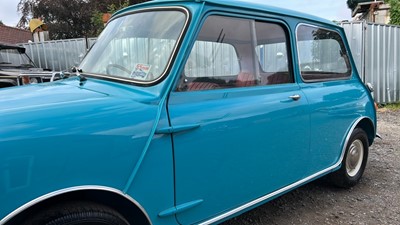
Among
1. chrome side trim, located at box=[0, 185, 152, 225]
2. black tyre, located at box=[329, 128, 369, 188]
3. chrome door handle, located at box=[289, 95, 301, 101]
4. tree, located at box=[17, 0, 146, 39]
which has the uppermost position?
tree, located at box=[17, 0, 146, 39]

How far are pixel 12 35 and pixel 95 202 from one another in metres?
24.0

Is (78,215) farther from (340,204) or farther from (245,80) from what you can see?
(340,204)

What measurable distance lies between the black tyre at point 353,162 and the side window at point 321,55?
0.73 metres

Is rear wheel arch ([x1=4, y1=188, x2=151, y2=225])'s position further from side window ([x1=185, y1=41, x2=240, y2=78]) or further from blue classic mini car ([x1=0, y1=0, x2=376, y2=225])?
side window ([x1=185, y1=41, x2=240, y2=78])

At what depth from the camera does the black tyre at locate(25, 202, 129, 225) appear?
1654mm

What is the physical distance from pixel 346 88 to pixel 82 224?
305cm

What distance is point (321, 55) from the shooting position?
3664 millimetres

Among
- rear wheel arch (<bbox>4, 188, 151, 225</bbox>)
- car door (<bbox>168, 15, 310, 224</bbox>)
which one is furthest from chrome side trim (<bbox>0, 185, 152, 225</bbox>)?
car door (<bbox>168, 15, 310, 224</bbox>)

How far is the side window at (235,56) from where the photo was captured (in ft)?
7.88

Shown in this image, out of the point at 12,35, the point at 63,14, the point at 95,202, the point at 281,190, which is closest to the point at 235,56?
the point at 281,190

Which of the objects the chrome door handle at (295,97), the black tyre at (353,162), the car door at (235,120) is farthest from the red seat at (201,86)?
the black tyre at (353,162)

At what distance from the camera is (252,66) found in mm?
2816

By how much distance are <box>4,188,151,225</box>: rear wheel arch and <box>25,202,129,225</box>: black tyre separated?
0.03 meters

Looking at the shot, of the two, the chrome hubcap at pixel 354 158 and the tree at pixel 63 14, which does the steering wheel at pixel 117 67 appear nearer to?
the chrome hubcap at pixel 354 158
